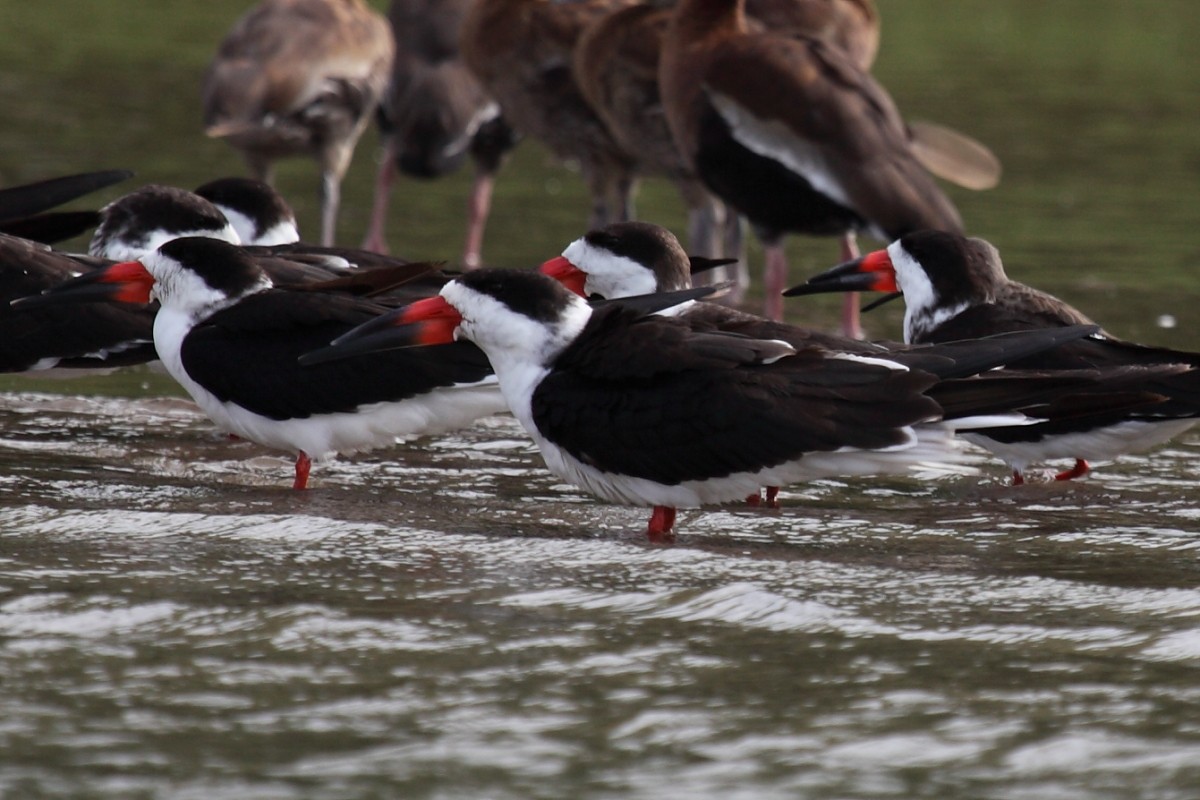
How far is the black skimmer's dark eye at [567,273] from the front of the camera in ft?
24.3

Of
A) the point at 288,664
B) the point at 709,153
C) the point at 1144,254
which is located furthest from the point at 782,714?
the point at 1144,254

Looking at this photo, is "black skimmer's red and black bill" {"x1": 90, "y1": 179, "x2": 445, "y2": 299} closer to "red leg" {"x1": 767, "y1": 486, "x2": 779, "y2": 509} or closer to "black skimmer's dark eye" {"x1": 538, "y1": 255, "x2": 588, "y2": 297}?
"black skimmer's dark eye" {"x1": 538, "y1": 255, "x2": 588, "y2": 297}

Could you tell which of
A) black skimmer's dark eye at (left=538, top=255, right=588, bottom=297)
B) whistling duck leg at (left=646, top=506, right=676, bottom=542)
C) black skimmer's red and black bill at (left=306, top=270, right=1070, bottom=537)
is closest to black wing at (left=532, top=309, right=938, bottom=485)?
black skimmer's red and black bill at (left=306, top=270, right=1070, bottom=537)

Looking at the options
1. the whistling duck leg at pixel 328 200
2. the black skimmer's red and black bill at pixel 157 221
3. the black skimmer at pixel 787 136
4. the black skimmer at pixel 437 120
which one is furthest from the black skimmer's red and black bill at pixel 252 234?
the black skimmer at pixel 437 120

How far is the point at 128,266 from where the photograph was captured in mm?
7012

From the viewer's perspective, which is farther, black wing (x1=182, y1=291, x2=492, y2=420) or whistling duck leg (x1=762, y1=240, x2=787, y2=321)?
whistling duck leg (x1=762, y1=240, x2=787, y2=321)

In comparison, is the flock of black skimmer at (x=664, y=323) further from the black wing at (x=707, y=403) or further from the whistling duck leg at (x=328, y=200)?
the whistling duck leg at (x=328, y=200)

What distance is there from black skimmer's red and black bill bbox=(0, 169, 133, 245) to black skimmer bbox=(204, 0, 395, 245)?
2.96 m

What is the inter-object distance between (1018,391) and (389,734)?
2538mm

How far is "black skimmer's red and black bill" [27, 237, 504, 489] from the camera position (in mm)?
6652

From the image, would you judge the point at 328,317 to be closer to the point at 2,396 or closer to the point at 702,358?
the point at 702,358

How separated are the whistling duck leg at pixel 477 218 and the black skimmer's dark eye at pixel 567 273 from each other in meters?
3.88

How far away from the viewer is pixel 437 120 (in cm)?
1337

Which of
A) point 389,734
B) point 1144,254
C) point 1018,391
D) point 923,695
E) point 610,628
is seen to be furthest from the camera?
point 1144,254
